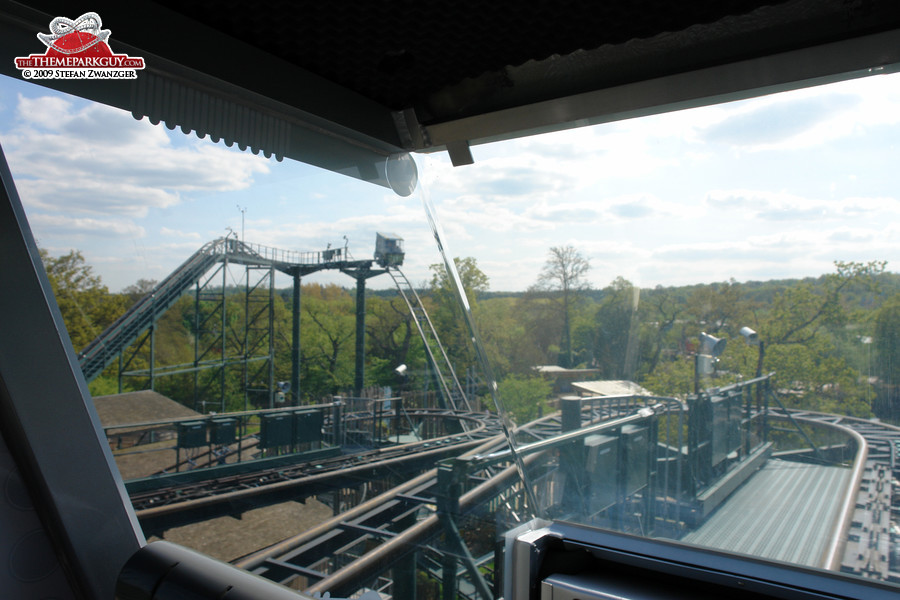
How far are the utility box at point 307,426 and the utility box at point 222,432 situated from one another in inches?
7.3

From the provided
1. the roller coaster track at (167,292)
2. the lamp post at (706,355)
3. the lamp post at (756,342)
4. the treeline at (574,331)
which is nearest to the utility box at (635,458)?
the treeline at (574,331)

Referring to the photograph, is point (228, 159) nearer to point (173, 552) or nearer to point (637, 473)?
point (173, 552)

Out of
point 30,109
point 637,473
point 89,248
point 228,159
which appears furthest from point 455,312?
point 30,109

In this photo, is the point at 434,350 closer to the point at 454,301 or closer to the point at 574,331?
the point at 454,301

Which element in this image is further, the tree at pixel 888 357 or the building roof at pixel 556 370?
the building roof at pixel 556 370

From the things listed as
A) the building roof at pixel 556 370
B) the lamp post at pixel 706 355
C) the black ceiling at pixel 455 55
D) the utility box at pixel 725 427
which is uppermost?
the black ceiling at pixel 455 55

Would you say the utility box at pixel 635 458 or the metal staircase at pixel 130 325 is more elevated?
the metal staircase at pixel 130 325

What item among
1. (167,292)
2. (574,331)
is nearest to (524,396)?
(574,331)

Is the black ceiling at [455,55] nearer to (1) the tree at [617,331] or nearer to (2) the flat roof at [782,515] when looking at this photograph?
(1) the tree at [617,331]

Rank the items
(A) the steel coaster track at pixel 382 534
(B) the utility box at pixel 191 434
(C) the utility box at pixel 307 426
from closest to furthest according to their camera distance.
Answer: (A) the steel coaster track at pixel 382 534 < (B) the utility box at pixel 191 434 < (C) the utility box at pixel 307 426

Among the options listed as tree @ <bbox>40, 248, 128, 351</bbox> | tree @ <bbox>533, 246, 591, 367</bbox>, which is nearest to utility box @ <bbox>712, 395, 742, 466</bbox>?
tree @ <bbox>533, 246, 591, 367</bbox>

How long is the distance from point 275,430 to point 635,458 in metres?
1.09

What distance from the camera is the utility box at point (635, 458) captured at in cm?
146

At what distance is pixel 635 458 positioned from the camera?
4.90ft
